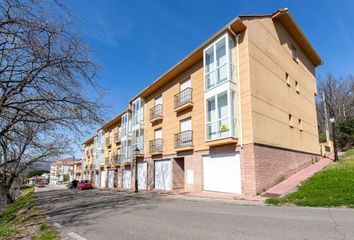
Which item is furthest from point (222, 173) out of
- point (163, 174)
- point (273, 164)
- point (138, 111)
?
point (138, 111)

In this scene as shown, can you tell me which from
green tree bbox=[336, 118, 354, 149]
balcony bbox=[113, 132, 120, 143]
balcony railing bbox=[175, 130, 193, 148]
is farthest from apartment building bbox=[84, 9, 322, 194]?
balcony bbox=[113, 132, 120, 143]

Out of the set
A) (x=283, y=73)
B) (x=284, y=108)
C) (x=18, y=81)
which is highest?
(x=283, y=73)

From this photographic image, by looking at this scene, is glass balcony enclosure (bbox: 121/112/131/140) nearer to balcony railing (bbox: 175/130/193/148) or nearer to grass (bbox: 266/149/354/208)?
balcony railing (bbox: 175/130/193/148)

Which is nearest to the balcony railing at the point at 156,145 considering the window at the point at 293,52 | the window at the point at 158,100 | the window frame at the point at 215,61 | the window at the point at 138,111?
the window at the point at 158,100

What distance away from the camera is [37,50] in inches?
234

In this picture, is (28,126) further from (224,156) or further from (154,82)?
(154,82)

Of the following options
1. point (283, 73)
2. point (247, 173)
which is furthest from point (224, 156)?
point (283, 73)

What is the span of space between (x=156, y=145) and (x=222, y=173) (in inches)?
353

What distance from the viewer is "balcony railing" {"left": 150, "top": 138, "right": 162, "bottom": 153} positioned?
23.3 metres

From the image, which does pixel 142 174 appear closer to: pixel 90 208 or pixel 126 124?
pixel 126 124

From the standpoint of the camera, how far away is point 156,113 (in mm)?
24500

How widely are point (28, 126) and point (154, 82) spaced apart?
1637cm

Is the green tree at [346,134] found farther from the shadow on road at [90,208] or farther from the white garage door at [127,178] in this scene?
the white garage door at [127,178]

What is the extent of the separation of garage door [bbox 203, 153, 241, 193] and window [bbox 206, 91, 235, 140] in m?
1.35
